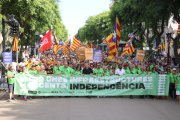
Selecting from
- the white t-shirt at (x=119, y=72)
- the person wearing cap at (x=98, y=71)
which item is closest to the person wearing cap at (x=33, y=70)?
the person wearing cap at (x=98, y=71)

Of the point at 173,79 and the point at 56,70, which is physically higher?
the point at 56,70

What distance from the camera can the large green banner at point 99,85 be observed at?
1822 cm

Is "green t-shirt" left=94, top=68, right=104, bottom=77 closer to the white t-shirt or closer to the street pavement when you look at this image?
the white t-shirt

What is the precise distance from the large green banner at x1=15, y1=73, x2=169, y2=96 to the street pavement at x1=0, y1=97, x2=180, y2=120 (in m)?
0.40

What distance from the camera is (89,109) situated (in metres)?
15.0

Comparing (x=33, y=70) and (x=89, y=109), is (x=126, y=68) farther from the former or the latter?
(x=89, y=109)

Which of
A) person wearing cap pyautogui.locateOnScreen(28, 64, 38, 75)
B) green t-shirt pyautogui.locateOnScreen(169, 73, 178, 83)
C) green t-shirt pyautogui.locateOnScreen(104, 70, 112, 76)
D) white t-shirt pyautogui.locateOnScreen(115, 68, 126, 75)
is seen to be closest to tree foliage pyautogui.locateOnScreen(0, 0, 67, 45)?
person wearing cap pyautogui.locateOnScreen(28, 64, 38, 75)

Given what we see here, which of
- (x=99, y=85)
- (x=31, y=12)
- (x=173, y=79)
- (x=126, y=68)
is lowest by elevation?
(x=99, y=85)

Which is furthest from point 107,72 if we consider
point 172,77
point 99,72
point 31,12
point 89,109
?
point 31,12

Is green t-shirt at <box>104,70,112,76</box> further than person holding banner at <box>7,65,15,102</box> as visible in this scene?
Yes

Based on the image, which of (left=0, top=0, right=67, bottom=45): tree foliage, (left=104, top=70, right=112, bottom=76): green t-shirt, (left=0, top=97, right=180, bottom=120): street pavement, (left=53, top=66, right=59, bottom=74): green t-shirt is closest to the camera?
(left=0, top=97, right=180, bottom=120): street pavement

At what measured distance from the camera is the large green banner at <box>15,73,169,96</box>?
59.8 feet

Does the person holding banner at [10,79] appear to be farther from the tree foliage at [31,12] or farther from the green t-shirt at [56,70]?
the tree foliage at [31,12]

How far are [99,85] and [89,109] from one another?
372 cm
